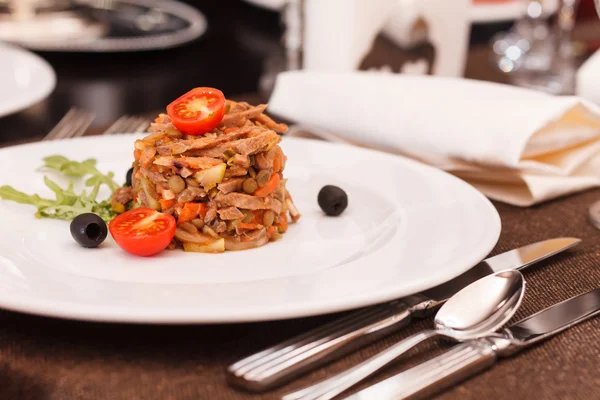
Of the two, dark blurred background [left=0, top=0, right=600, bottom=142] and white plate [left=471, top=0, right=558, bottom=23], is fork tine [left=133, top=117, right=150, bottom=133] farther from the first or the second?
white plate [left=471, top=0, right=558, bottom=23]

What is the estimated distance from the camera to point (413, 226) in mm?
1784

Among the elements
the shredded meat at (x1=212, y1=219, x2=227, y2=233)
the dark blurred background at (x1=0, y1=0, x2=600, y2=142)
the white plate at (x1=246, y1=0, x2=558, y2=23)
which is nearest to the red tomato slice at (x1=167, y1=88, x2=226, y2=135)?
the shredded meat at (x1=212, y1=219, x2=227, y2=233)

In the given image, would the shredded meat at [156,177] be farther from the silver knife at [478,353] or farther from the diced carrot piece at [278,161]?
Answer: the silver knife at [478,353]

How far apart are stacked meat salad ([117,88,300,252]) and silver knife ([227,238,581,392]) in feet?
1.64

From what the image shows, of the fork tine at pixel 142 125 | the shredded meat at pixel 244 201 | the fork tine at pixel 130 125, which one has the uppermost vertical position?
the shredded meat at pixel 244 201

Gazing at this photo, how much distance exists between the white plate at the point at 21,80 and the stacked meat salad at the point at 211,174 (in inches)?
40.3

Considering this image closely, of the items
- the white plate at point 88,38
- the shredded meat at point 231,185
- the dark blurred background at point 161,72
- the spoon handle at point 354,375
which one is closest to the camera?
the spoon handle at point 354,375

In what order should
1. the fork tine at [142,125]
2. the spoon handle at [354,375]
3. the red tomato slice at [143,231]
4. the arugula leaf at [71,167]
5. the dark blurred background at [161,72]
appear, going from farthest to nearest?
the dark blurred background at [161,72] < the fork tine at [142,125] < the arugula leaf at [71,167] < the red tomato slice at [143,231] < the spoon handle at [354,375]

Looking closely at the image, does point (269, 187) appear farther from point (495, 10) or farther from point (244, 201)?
point (495, 10)

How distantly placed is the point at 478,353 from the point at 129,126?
175cm

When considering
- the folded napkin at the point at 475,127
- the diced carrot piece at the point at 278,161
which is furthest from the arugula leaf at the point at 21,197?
the folded napkin at the point at 475,127

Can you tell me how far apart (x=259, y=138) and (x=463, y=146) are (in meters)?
0.71

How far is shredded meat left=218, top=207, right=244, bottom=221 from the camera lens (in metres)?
1.78

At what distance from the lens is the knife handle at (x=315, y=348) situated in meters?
1.18
